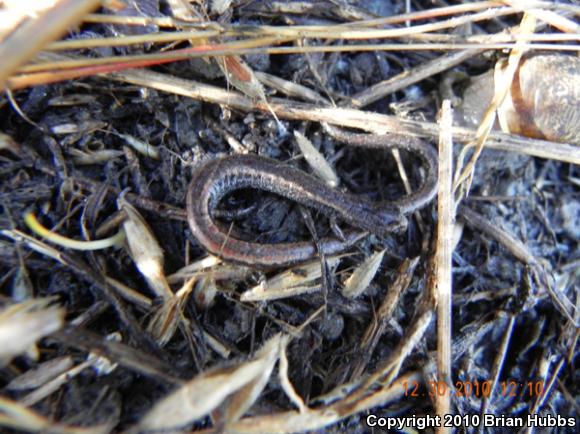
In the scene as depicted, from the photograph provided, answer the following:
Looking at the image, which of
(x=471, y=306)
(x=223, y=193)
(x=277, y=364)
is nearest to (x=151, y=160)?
(x=223, y=193)

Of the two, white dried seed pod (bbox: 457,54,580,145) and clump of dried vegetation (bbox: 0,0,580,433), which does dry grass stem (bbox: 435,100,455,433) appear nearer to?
clump of dried vegetation (bbox: 0,0,580,433)

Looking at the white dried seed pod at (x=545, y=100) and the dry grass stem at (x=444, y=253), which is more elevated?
the white dried seed pod at (x=545, y=100)

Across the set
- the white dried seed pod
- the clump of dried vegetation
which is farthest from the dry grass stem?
the white dried seed pod

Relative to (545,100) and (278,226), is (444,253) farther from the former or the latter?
(545,100)

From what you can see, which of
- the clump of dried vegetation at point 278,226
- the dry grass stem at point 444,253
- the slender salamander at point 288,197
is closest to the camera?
the clump of dried vegetation at point 278,226

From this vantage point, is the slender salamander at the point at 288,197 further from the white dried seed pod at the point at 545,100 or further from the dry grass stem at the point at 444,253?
the white dried seed pod at the point at 545,100

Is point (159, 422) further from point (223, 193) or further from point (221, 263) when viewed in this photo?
point (223, 193)

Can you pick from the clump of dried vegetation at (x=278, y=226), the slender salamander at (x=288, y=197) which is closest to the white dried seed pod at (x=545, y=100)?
the clump of dried vegetation at (x=278, y=226)
